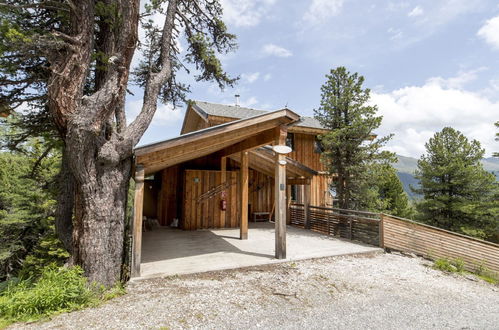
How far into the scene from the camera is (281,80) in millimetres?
10211

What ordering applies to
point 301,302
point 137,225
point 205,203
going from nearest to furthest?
point 301,302
point 137,225
point 205,203

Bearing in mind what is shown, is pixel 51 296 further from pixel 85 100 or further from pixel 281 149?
pixel 281 149

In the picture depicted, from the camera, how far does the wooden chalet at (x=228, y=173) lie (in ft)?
16.4

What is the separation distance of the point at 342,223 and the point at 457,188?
865 cm

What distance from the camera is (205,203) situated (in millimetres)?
9578

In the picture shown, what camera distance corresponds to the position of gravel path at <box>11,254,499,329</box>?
310 cm

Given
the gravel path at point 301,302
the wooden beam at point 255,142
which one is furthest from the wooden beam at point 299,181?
the gravel path at point 301,302

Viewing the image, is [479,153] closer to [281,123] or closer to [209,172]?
[281,123]

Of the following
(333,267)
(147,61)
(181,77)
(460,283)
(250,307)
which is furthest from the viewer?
(181,77)

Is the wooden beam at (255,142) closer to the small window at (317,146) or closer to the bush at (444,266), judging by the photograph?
the bush at (444,266)

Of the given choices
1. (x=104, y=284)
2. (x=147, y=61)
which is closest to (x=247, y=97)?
(x=147, y=61)

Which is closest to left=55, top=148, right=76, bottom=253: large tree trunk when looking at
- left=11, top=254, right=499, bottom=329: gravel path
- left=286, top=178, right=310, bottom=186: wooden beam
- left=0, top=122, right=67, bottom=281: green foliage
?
left=11, top=254, right=499, bottom=329: gravel path

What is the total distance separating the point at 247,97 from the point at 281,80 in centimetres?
551

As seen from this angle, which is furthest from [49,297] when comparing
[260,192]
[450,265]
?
[260,192]
